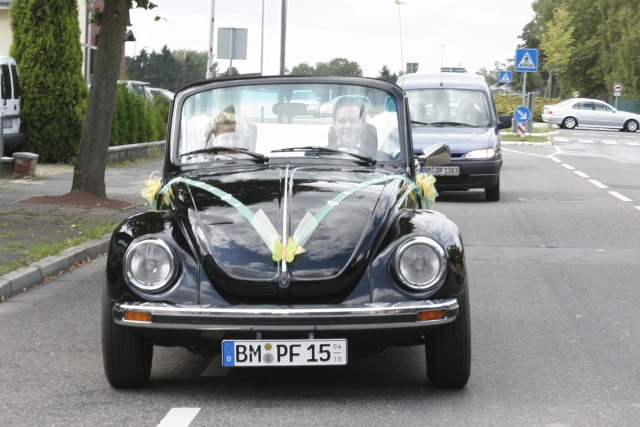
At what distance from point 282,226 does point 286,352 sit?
0.68m

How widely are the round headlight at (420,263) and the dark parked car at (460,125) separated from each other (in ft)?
37.9

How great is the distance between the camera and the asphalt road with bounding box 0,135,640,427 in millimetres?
5547

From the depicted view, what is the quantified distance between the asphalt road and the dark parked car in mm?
6653

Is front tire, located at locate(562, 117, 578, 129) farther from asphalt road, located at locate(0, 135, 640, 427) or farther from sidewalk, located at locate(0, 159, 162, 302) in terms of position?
asphalt road, located at locate(0, 135, 640, 427)

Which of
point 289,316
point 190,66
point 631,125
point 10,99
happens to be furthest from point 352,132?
point 190,66

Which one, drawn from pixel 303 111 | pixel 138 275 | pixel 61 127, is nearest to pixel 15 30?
pixel 61 127

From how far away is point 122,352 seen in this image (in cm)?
584

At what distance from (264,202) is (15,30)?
18.1m

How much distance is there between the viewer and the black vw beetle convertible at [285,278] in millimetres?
5543

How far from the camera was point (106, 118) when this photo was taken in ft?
53.2

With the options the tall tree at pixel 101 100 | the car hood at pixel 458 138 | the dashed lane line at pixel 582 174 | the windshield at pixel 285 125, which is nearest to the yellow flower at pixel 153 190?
the windshield at pixel 285 125

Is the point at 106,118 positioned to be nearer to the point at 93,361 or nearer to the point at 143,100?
the point at 93,361

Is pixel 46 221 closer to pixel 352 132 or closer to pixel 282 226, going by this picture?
pixel 352 132

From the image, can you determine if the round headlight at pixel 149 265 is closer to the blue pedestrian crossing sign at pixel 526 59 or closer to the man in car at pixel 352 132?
the man in car at pixel 352 132
